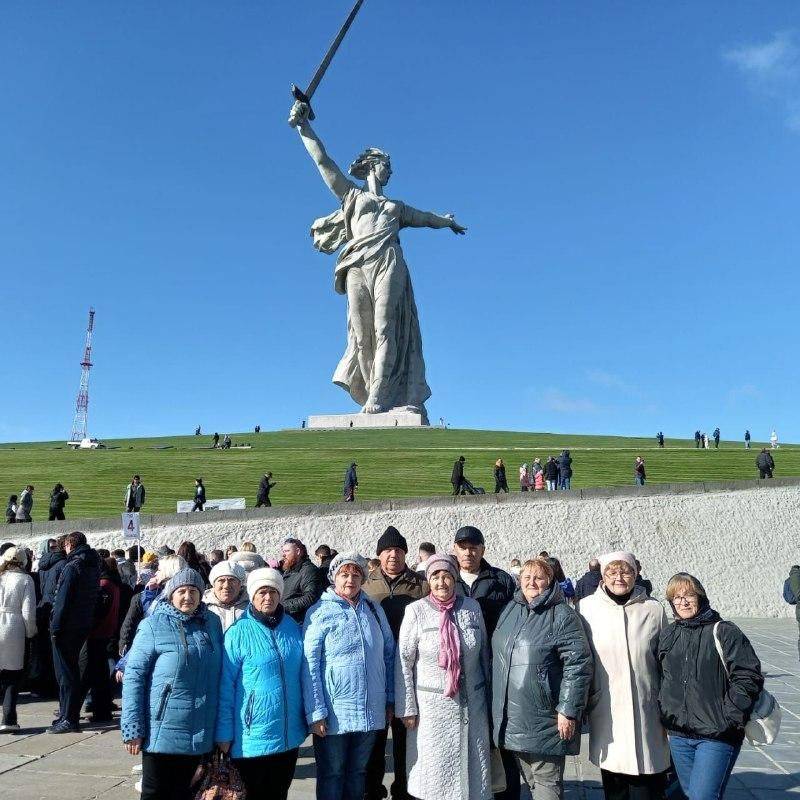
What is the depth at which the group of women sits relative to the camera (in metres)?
3.99

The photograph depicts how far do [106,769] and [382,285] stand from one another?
40.5 m

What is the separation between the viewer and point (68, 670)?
661cm

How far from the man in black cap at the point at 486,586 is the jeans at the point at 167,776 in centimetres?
166

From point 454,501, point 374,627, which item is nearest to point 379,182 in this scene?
point 454,501

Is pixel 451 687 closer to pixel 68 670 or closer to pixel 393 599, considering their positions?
pixel 393 599

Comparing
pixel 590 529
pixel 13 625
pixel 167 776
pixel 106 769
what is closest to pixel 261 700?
pixel 167 776

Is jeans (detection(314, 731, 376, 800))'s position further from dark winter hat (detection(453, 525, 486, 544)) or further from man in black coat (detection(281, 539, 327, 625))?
dark winter hat (detection(453, 525, 486, 544))

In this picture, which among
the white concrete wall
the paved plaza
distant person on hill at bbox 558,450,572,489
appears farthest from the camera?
distant person on hill at bbox 558,450,572,489

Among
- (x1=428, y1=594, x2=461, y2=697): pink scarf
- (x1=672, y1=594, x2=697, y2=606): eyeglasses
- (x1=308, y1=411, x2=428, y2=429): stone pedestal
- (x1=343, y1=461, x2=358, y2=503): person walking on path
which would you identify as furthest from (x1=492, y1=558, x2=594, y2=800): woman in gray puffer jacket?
(x1=308, y1=411, x2=428, y2=429): stone pedestal

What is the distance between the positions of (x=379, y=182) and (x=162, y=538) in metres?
33.2

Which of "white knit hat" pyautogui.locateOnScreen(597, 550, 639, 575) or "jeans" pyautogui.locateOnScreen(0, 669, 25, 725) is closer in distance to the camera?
"white knit hat" pyautogui.locateOnScreen(597, 550, 639, 575)

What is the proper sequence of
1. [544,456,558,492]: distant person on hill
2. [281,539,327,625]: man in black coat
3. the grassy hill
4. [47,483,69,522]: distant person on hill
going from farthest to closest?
the grassy hill → [544,456,558,492]: distant person on hill → [47,483,69,522]: distant person on hill → [281,539,327,625]: man in black coat

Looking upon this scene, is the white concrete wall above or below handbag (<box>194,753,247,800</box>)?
above

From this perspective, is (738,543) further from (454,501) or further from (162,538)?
(162,538)
